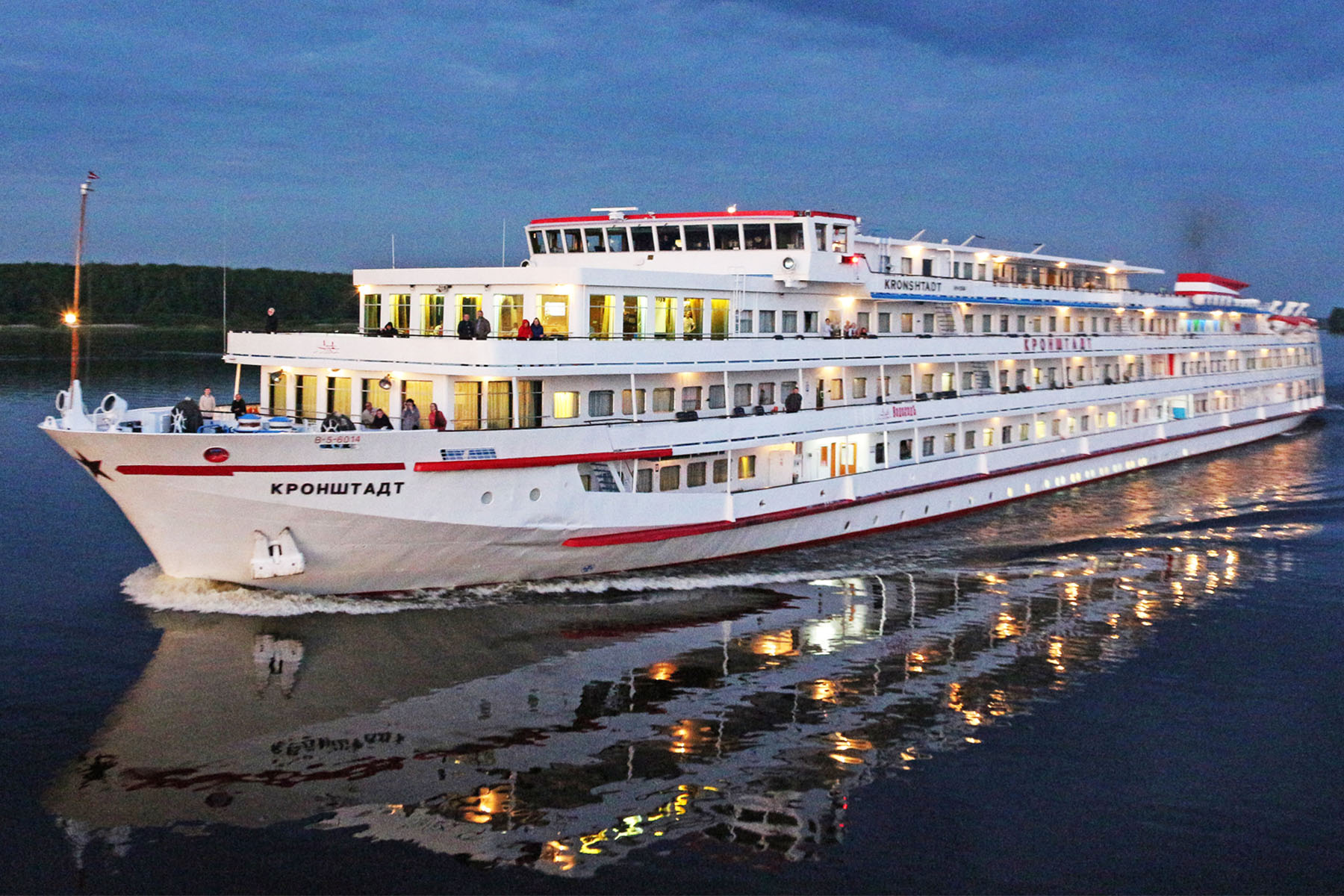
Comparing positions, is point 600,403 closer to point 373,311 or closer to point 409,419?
point 409,419

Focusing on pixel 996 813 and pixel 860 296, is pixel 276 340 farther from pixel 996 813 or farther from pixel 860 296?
pixel 996 813

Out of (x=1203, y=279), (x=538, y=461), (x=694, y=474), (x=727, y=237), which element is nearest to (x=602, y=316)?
(x=538, y=461)

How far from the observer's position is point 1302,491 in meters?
38.8

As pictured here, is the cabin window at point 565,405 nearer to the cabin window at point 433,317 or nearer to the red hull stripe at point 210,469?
the cabin window at point 433,317

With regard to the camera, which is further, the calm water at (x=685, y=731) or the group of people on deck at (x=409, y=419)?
the group of people on deck at (x=409, y=419)

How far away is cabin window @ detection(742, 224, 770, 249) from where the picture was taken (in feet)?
91.4

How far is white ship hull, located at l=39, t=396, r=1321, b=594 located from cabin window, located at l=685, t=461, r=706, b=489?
946mm

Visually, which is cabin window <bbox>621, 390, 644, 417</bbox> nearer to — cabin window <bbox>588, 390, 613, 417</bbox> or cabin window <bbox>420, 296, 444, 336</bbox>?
cabin window <bbox>588, 390, 613, 417</bbox>

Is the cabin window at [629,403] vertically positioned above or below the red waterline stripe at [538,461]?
above

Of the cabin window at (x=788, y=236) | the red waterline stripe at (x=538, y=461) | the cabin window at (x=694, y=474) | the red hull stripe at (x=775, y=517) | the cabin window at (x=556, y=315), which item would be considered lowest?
the red hull stripe at (x=775, y=517)

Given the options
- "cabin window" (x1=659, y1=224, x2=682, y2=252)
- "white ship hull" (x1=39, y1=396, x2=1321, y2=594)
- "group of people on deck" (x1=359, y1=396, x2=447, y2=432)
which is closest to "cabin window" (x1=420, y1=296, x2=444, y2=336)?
"group of people on deck" (x1=359, y1=396, x2=447, y2=432)

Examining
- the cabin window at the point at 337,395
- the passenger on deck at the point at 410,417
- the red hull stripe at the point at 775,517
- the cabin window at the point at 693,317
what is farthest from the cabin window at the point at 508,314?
the red hull stripe at the point at 775,517

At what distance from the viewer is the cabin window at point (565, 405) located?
22938 mm

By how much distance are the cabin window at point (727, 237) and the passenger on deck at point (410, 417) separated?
9.88 metres
